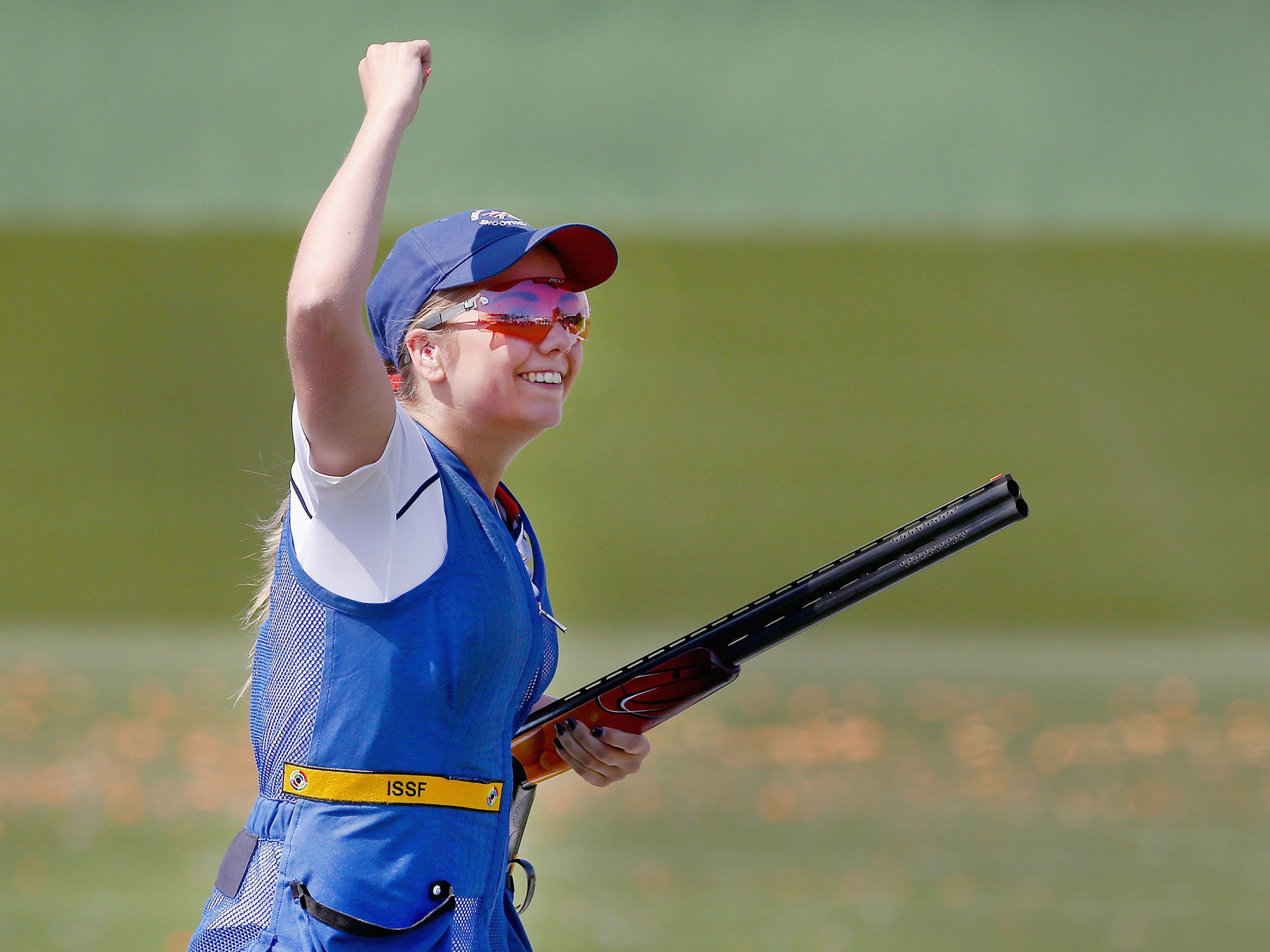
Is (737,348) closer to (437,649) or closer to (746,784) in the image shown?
(746,784)

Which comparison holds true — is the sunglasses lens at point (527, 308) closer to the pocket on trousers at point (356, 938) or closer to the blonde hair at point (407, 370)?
the blonde hair at point (407, 370)

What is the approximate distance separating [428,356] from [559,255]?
211mm

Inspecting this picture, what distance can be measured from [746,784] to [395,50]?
12.8ft

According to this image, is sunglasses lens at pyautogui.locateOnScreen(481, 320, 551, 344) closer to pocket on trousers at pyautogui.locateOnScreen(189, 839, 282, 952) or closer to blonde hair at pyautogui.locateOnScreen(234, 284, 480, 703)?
blonde hair at pyautogui.locateOnScreen(234, 284, 480, 703)

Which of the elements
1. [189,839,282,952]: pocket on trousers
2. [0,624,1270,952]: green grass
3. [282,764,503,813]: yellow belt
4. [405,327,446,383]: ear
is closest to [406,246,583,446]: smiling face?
[405,327,446,383]: ear

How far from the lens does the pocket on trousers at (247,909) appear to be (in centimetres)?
128

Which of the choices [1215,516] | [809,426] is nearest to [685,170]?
[809,426]

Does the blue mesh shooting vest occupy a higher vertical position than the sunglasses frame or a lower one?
lower

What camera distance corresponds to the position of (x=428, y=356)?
151 cm

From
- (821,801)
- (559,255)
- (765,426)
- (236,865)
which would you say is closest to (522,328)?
(559,255)

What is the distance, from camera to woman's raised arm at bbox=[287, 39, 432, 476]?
3.76ft

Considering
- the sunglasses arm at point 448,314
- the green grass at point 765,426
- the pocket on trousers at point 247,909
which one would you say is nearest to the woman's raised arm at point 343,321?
the sunglasses arm at point 448,314

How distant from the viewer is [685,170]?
6.93 meters

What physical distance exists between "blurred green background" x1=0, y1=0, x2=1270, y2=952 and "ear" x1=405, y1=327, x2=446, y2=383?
4.16m
